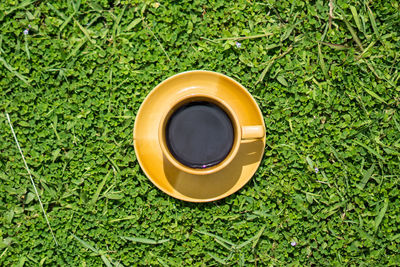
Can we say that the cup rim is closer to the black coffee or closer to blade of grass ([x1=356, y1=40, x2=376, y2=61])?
the black coffee

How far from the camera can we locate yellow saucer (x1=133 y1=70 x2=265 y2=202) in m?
2.74

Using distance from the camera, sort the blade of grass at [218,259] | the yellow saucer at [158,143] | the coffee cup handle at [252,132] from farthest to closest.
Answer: the blade of grass at [218,259]
the yellow saucer at [158,143]
the coffee cup handle at [252,132]

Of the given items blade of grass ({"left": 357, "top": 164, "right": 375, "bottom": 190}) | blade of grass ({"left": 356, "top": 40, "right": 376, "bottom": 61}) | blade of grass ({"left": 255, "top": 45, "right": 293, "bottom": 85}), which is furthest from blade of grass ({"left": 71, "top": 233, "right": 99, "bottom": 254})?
blade of grass ({"left": 356, "top": 40, "right": 376, "bottom": 61})

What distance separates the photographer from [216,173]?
276cm

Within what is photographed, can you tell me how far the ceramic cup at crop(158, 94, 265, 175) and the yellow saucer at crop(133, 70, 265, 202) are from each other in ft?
0.56

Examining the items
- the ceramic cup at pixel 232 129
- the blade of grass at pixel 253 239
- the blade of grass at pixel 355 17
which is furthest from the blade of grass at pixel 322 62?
the blade of grass at pixel 253 239

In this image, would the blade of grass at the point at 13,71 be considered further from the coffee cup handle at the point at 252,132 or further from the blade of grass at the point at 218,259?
the blade of grass at the point at 218,259

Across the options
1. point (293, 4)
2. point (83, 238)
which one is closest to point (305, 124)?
point (293, 4)

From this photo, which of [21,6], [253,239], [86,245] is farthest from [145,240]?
[21,6]

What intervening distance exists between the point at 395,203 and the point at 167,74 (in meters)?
1.83

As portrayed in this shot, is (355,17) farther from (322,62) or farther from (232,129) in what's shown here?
(232,129)

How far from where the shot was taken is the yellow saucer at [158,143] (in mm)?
2742

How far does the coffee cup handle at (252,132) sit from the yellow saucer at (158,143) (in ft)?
0.70

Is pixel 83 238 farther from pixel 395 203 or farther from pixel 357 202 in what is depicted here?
pixel 395 203
